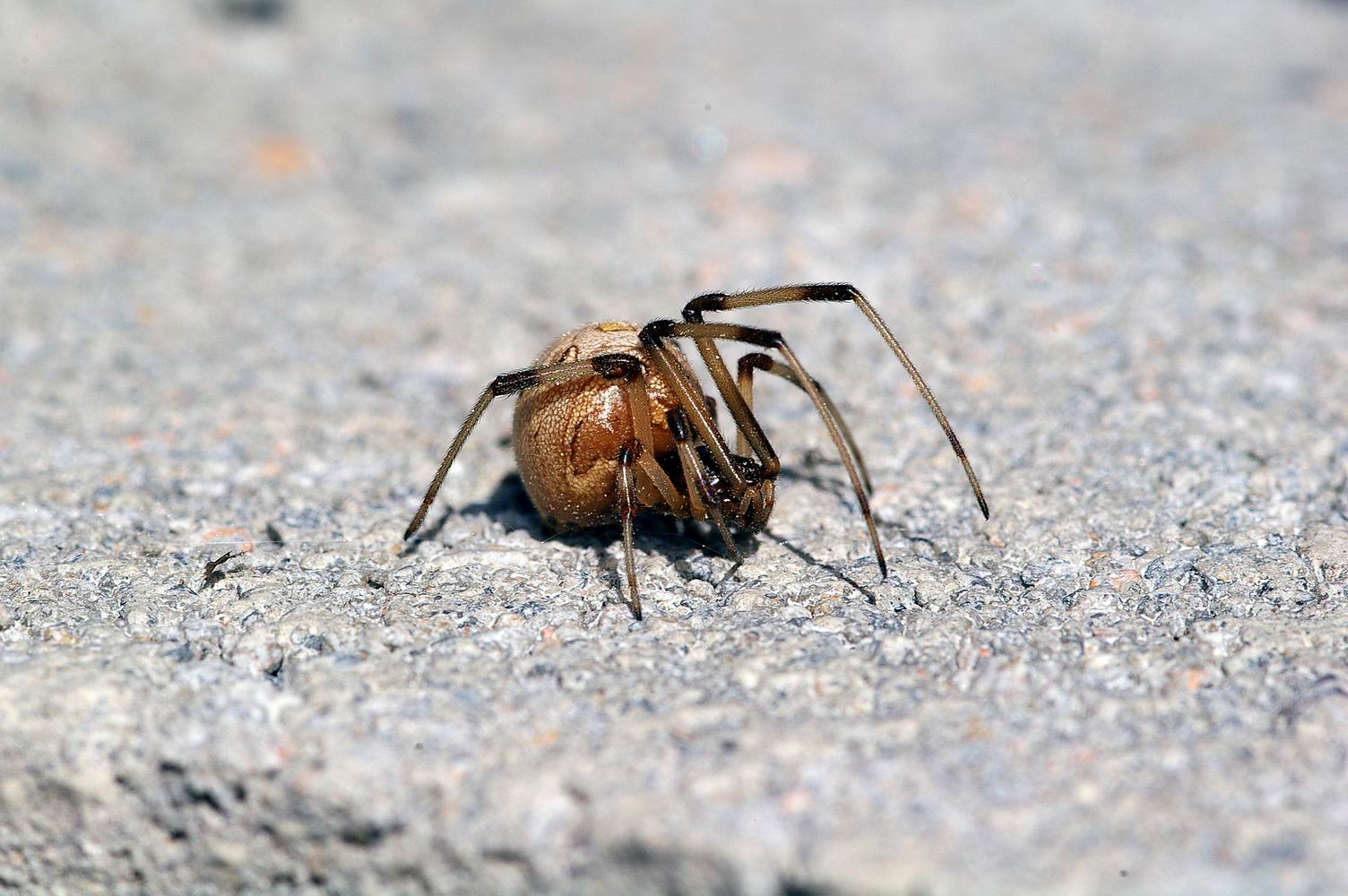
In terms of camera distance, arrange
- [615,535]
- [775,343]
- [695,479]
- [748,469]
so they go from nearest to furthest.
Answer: [775,343], [695,479], [748,469], [615,535]

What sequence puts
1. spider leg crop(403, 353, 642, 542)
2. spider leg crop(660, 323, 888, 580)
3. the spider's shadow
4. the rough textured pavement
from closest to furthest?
the rough textured pavement, spider leg crop(660, 323, 888, 580), spider leg crop(403, 353, 642, 542), the spider's shadow

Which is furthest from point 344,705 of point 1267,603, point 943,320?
point 943,320

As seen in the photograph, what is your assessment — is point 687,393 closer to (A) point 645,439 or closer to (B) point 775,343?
(A) point 645,439

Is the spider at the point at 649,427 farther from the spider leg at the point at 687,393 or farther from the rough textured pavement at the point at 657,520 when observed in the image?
the rough textured pavement at the point at 657,520

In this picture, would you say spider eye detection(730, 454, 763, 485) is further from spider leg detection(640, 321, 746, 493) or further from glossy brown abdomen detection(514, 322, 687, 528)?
glossy brown abdomen detection(514, 322, 687, 528)

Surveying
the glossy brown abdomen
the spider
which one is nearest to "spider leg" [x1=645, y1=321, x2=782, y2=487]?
the spider

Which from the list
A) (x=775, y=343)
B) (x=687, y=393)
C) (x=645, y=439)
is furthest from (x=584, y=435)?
(x=775, y=343)
